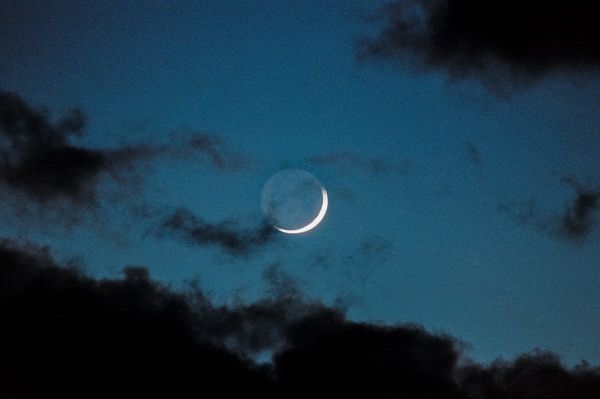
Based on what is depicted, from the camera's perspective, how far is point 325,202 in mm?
193125

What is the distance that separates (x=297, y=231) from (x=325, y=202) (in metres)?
7.91

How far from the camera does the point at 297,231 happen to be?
7338 inches
